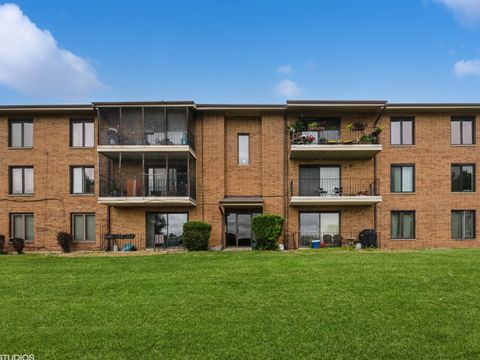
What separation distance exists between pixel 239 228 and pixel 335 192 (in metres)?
5.21

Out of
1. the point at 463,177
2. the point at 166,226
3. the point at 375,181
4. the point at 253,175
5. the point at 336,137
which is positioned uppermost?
the point at 336,137

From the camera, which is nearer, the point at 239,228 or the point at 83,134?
the point at 239,228

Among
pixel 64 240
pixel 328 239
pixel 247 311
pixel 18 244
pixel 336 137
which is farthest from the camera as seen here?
pixel 336 137

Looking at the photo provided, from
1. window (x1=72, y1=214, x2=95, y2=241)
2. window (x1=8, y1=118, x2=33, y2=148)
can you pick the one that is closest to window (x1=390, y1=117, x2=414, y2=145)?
window (x1=72, y1=214, x2=95, y2=241)

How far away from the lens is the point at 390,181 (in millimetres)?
20750

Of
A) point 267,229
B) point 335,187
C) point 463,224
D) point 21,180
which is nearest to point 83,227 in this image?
point 21,180

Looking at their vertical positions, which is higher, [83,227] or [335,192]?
[335,192]

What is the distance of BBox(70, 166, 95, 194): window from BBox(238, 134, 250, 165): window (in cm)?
767

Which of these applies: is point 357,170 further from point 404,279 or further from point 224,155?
point 404,279

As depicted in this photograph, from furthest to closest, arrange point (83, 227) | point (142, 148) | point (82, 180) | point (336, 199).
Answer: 1. point (82, 180)
2. point (83, 227)
3. point (336, 199)
4. point (142, 148)

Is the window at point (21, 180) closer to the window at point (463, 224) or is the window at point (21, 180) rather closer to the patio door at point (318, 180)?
the patio door at point (318, 180)

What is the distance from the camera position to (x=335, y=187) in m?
20.8

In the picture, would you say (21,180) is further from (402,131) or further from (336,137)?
(402,131)

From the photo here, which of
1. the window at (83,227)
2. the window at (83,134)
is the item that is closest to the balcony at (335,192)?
the window at (83,227)
